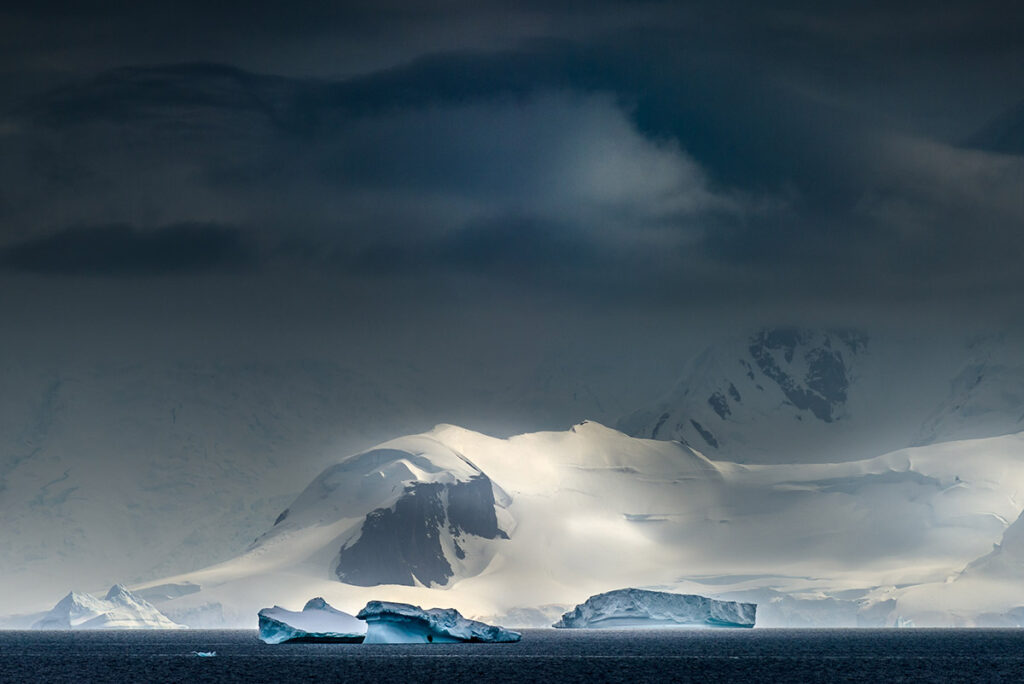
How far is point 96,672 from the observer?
197m

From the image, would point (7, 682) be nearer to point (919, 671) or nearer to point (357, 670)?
point (357, 670)

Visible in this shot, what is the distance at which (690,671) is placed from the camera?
200m

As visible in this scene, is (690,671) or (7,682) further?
(690,671)

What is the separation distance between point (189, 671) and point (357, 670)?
1809 cm

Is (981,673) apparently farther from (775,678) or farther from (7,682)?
(7,682)

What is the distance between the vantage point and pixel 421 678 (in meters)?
185

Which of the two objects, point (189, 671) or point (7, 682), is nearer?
point (7, 682)

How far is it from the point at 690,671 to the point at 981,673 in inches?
1213

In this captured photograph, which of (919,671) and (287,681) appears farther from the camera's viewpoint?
(919,671)

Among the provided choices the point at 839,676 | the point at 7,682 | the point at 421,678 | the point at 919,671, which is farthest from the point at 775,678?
the point at 7,682

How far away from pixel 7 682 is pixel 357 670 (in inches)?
1509

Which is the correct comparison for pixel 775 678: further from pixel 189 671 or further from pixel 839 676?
pixel 189 671

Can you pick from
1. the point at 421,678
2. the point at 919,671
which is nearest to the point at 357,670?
the point at 421,678

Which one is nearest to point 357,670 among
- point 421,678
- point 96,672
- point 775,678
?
point 421,678
